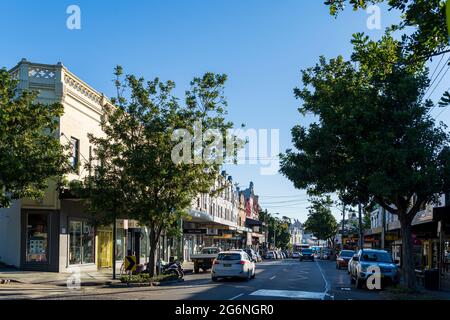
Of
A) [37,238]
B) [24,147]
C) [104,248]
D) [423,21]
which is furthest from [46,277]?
[423,21]

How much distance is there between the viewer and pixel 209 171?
26047 millimetres

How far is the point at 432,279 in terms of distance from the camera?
23109mm

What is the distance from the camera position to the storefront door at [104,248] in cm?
3238

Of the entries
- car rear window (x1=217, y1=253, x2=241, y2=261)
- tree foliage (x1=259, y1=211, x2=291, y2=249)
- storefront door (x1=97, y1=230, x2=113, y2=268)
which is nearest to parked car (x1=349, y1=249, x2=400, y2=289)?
car rear window (x1=217, y1=253, x2=241, y2=261)

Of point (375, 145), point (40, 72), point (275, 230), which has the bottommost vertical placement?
point (275, 230)

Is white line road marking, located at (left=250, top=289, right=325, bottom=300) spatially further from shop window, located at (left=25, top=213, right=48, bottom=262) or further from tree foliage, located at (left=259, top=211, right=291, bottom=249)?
tree foliage, located at (left=259, top=211, right=291, bottom=249)

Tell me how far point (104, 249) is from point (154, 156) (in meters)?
11.4

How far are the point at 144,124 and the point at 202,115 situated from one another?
2.64 meters

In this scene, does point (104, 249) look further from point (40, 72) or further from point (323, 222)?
point (323, 222)

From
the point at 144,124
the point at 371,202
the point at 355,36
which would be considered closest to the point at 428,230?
the point at 371,202

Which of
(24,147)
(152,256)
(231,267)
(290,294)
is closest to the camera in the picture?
(290,294)

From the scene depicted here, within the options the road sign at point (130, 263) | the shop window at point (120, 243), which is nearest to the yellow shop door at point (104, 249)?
the shop window at point (120, 243)

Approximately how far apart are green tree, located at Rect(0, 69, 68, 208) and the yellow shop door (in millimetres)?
11674
